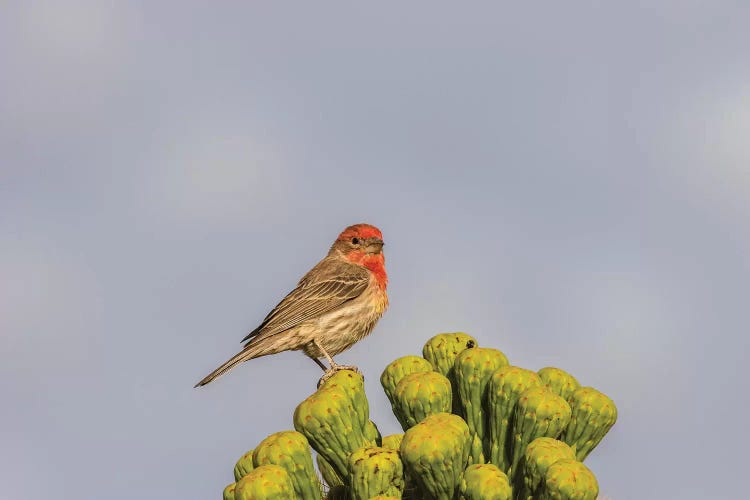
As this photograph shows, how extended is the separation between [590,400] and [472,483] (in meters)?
1.43

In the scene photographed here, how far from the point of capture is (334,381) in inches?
290

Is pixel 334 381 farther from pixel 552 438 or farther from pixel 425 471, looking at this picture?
pixel 552 438

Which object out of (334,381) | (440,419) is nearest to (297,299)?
(334,381)

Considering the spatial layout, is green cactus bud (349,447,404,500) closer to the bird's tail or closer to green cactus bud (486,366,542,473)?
green cactus bud (486,366,542,473)

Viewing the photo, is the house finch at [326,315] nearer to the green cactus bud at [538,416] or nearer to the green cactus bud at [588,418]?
the green cactus bud at [588,418]

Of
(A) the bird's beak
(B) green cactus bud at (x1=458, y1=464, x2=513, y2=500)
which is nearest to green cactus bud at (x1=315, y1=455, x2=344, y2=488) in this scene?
(B) green cactus bud at (x1=458, y1=464, x2=513, y2=500)

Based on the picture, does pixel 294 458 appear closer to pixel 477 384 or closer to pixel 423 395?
pixel 423 395

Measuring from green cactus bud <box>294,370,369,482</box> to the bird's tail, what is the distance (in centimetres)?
512

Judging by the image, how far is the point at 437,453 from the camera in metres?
6.45

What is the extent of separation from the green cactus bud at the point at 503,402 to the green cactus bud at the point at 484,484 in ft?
2.35

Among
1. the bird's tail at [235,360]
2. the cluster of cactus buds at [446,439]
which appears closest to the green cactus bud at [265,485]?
the cluster of cactus buds at [446,439]

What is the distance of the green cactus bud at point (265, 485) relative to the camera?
651 centimetres

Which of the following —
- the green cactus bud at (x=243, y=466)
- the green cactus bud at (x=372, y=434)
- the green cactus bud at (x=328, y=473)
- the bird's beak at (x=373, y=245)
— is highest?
the bird's beak at (x=373, y=245)

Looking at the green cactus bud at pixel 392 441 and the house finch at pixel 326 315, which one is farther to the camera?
the house finch at pixel 326 315
